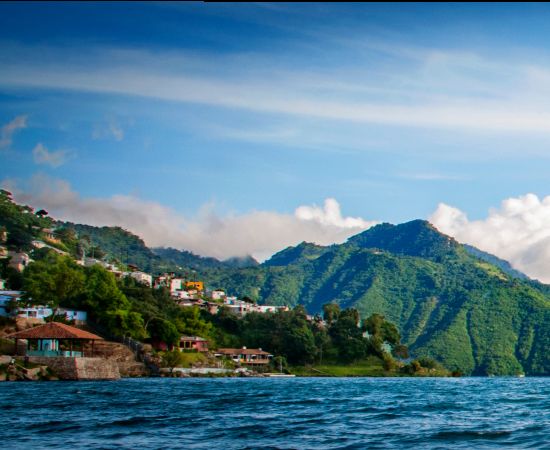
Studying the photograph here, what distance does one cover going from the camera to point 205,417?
122ft

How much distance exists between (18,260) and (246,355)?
47791 mm

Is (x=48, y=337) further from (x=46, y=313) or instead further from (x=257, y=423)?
(x=257, y=423)

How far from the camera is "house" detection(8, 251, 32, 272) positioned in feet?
479

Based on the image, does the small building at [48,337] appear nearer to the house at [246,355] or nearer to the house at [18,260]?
the house at [246,355]

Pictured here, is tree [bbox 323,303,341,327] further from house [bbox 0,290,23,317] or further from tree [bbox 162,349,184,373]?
house [bbox 0,290,23,317]

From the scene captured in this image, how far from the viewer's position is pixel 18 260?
149750 mm

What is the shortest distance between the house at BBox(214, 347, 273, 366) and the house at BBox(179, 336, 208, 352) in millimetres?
2957

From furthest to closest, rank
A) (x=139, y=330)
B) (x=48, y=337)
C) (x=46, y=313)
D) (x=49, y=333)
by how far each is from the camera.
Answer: (x=139, y=330), (x=46, y=313), (x=49, y=333), (x=48, y=337)

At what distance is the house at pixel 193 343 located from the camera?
12606cm

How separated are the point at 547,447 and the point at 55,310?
83.3 meters

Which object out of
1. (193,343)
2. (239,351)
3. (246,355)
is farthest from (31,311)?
(246,355)

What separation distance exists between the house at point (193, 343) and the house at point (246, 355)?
9.70 feet

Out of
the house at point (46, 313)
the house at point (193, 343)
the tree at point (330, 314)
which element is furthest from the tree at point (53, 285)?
the tree at point (330, 314)

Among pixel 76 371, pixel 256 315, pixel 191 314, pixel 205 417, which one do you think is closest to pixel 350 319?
pixel 256 315
